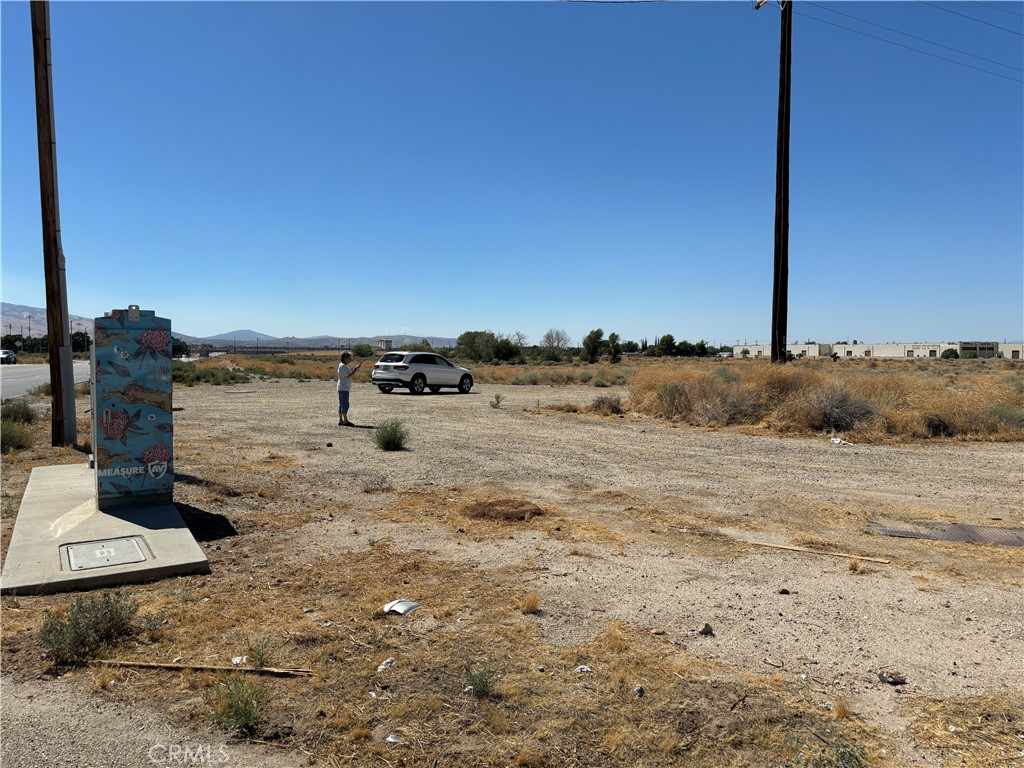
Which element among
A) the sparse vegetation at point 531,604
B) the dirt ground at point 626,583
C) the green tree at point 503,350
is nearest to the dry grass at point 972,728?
the dirt ground at point 626,583

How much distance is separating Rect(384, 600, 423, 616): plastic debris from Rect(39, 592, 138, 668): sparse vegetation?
5.57 feet

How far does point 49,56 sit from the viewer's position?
41.1ft

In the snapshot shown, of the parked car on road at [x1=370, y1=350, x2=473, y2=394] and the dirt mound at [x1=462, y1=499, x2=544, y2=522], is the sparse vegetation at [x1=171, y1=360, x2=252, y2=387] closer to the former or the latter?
the parked car on road at [x1=370, y1=350, x2=473, y2=394]

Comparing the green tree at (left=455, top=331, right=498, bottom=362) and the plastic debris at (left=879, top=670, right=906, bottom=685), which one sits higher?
the green tree at (left=455, top=331, right=498, bottom=362)

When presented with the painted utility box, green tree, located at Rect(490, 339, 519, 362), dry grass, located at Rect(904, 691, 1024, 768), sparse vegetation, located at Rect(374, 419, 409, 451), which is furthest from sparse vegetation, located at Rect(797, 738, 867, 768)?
green tree, located at Rect(490, 339, 519, 362)

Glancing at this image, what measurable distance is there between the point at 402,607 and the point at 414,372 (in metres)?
25.6

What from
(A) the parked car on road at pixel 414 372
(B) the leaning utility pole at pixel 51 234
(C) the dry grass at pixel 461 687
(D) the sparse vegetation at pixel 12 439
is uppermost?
(B) the leaning utility pole at pixel 51 234

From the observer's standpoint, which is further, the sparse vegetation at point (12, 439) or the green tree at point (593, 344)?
the green tree at point (593, 344)

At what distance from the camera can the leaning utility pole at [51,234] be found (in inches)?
488

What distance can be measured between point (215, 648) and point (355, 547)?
8.34 feet

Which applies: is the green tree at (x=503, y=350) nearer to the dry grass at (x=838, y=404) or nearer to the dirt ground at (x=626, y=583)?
the dry grass at (x=838, y=404)

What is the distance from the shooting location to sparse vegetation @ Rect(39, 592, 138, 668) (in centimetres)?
427

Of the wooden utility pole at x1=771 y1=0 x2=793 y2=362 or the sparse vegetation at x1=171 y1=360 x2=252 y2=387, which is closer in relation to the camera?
the wooden utility pole at x1=771 y1=0 x2=793 y2=362

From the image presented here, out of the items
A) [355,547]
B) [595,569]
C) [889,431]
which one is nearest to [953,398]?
[889,431]
